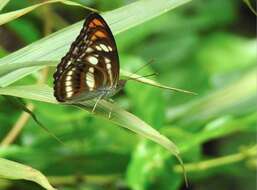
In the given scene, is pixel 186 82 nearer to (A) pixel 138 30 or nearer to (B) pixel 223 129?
(A) pixel 138 30

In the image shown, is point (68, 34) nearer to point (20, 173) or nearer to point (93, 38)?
point (93, 38)

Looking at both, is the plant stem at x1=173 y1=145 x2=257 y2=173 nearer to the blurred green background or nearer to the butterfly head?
the blurred green background

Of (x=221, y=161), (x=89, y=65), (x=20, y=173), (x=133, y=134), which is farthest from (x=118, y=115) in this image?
(x=221, y=161)

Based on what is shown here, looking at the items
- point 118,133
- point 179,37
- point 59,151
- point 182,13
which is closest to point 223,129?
point 118,133

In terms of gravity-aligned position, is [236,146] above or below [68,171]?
below

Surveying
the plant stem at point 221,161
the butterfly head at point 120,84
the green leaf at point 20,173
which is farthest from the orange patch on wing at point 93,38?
the plant stem at point 221,161

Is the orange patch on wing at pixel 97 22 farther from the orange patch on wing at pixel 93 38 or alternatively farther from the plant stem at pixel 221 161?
the plant stem at pixel 221 161
